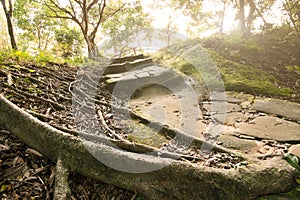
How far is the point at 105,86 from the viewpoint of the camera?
5.42 m

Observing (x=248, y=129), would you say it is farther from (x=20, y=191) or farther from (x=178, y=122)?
(x=20, y=191)

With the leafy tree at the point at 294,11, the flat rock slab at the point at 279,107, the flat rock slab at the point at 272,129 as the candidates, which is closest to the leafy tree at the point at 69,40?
the leafy tree at the point at 294,11

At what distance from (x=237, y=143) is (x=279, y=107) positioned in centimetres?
175

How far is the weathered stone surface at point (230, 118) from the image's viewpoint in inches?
143

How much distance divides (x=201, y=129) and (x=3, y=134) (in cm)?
260

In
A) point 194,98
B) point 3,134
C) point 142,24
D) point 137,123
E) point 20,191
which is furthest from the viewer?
point 142,24

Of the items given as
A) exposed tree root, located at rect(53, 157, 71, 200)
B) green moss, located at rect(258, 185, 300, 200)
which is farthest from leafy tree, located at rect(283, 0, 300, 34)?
exposed tree root, located at rect(53, 157, 71, 200)

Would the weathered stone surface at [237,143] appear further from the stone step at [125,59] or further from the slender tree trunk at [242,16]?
the slender tree trunk at [242,16]

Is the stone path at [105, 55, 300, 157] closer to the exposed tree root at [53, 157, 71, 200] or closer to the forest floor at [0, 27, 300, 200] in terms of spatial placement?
the forest floor at [0, 27, 300, 200]

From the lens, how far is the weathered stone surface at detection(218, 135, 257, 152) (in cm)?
274

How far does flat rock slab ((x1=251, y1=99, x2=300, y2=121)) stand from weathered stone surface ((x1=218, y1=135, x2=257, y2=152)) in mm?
1228

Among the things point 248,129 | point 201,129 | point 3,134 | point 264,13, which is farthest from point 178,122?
point 264,13

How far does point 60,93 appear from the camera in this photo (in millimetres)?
3863

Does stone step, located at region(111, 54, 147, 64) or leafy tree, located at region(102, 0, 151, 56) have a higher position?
leafy tree, located at region(102, 0, 151, 56)
